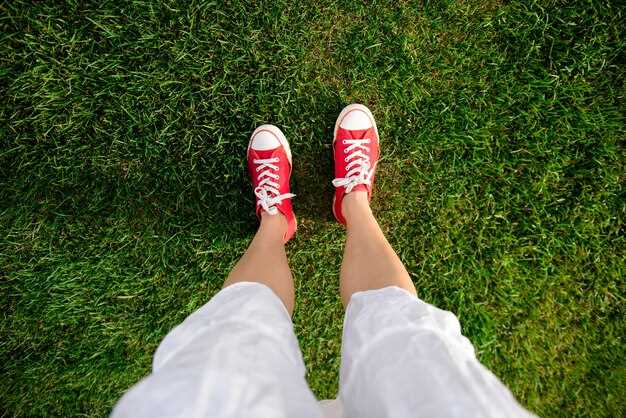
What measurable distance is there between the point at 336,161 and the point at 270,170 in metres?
0.30

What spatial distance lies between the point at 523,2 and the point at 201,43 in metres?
1.42

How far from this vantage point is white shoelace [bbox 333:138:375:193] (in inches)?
68.8

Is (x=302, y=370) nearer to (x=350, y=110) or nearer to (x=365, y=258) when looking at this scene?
(x=365, y=258)

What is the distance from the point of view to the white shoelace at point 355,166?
1.75 metres

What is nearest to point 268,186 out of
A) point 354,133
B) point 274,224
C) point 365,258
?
point 274,224

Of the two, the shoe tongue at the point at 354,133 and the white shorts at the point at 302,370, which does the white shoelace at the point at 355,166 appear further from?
the white shorts at the point at 302,370

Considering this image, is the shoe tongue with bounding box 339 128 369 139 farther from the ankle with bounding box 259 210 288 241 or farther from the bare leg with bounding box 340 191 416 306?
the ankle with bounding box 259 210 288 241

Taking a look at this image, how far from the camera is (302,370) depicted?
102 centimetres

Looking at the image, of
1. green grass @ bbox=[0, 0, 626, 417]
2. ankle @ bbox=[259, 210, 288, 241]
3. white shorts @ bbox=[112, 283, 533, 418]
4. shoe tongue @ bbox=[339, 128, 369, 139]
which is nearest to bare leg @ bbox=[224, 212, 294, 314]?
ankle @ bbox=[259, 210, 288, 241]

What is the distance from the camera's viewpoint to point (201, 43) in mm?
1732

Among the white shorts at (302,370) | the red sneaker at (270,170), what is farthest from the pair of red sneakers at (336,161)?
the white shorts at (302,370)

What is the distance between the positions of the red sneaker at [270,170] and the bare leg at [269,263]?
4 centimetres

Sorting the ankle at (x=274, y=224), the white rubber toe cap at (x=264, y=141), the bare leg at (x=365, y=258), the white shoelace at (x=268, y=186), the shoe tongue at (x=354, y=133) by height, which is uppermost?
the shoe tongue at (x=354, y=133)

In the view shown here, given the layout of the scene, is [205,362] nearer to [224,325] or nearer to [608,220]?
[224,325]
